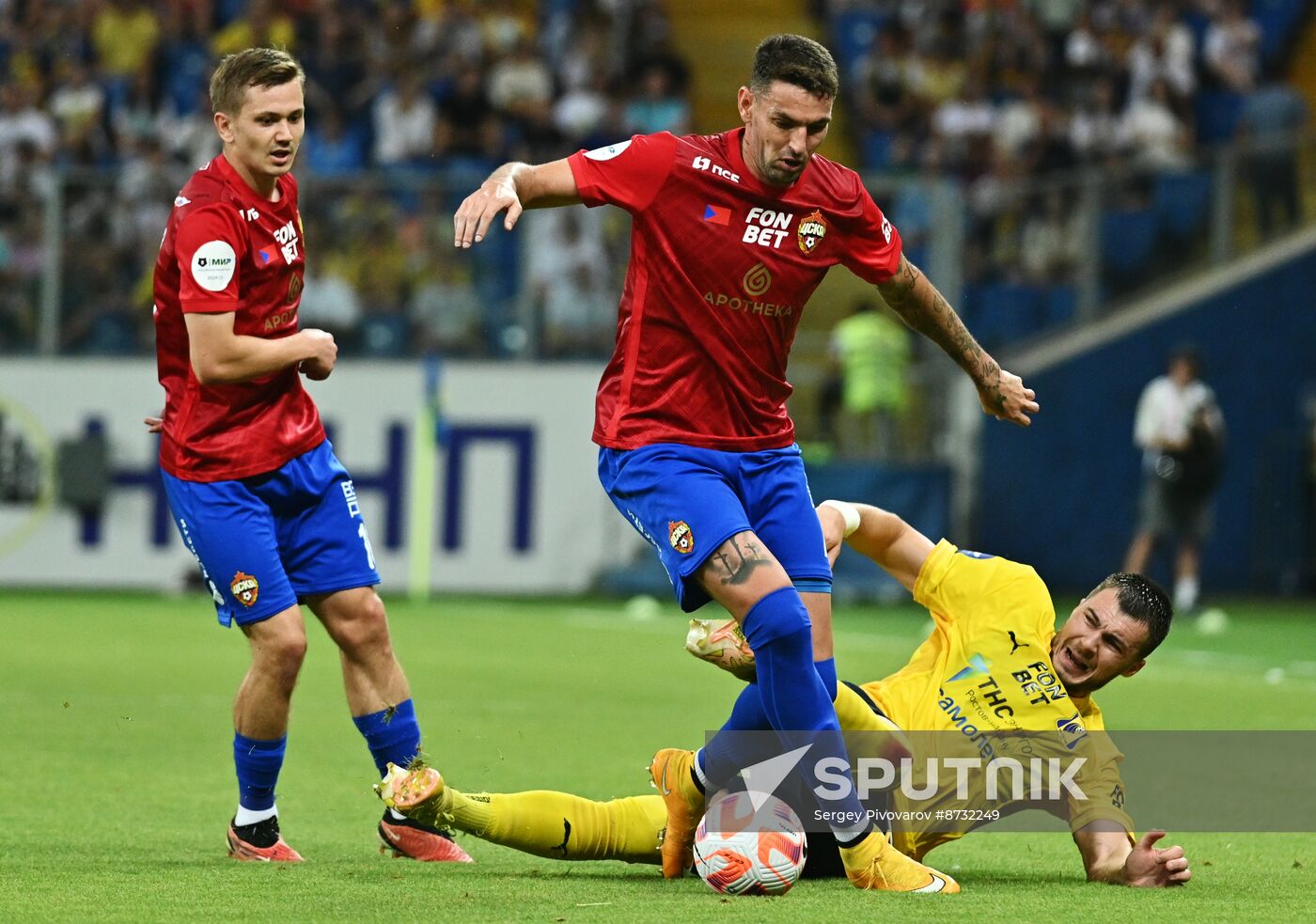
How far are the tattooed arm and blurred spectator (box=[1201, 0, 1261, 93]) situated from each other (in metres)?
15.8

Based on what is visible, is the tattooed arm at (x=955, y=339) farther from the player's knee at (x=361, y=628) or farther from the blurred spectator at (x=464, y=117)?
the blurred spectator at (x=464, y=117)

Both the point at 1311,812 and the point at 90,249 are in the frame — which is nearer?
the point at 1311,812

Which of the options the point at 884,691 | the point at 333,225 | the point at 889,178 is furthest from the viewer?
the point at 889,178

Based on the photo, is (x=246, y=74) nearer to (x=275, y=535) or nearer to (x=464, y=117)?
(x=275, y=535)

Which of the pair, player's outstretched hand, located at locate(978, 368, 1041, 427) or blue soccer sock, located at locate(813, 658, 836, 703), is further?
player's outstretched hand, located at locate(978, 368, 1041, 427)

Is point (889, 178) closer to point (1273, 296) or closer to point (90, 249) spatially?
point (1273, 296)

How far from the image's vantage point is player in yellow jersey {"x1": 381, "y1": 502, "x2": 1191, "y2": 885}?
554 centimetres

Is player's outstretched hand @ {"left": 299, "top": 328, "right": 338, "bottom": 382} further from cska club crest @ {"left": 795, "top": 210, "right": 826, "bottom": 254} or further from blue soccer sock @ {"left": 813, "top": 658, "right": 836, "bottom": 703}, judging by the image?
blue soccer sock @ {"left": 813, "top": 658, "right": 836, "bottom": 703}

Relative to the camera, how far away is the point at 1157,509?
1780 centimetres

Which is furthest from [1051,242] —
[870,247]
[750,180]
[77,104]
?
[750,180]

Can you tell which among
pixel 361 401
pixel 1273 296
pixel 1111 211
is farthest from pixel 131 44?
pixel 1273 296

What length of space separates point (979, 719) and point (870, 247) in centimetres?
139

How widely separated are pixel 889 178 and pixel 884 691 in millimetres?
13520

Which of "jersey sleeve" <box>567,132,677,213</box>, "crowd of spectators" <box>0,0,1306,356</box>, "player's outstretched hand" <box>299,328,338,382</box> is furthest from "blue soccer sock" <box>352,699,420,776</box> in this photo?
"crowd of spectators" <box>0,0,1306,356</box>
